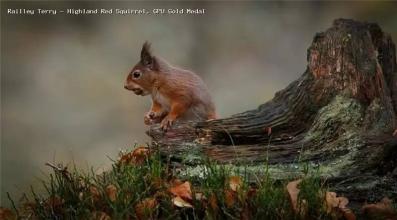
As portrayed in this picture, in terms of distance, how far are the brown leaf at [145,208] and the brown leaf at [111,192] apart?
0.41 feet

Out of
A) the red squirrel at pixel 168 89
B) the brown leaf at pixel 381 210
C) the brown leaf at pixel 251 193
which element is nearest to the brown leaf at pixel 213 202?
the brown leaf at pixel 251 193

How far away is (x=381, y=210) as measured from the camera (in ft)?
10.5

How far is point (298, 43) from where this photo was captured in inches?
184

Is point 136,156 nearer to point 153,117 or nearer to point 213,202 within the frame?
point 213,202

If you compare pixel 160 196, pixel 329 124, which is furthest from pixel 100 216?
pixel 329 124

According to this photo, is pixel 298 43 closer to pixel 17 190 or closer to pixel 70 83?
pixel 70 83

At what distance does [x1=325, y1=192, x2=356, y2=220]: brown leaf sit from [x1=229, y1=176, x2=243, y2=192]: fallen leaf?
0.38m

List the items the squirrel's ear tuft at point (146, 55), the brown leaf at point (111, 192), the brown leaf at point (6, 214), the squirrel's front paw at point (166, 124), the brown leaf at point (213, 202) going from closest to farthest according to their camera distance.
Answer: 1. the brown leaf at point (213, 202)
2. the brown leaf at point (111, 192)
3. the brown leaf at point (6, 214)
4. the squirrel's front paw at point (166, 124)
5. the squirrel's ear tuft at point (146, 55)

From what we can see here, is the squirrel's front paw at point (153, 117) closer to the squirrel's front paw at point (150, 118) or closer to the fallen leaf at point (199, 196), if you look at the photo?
the squirrel's front paw at point (150, 118)

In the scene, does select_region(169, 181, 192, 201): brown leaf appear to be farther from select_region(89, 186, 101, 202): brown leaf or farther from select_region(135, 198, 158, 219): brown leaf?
select_region(89, 186, 101, 202): brown leaf

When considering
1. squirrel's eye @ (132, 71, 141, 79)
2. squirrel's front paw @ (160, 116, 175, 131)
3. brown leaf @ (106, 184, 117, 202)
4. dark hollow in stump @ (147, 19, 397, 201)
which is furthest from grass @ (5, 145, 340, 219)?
squirrel's eye @ (132, 71, 141, 79)

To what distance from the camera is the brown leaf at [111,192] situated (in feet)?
11.0

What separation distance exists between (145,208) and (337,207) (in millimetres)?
790

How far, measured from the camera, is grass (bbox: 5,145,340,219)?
10.4 feet
